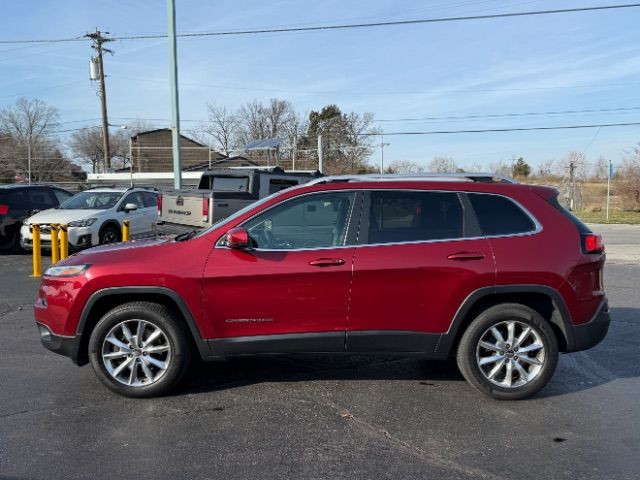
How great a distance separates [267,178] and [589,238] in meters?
6.74

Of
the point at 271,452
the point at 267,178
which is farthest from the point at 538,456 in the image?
the point at 267,178

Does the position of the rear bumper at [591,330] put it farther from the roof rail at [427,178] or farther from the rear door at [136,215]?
the rear door at [136,215]

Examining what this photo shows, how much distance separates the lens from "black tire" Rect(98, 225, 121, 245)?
501 inches

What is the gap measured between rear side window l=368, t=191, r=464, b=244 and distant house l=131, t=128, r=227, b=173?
32.7 metres

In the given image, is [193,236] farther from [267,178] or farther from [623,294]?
[623,294]

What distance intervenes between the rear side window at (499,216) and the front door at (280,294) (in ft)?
3.37

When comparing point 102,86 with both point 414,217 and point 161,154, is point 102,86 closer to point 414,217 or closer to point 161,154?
point 161,154

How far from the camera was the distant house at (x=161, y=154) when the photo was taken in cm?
4119

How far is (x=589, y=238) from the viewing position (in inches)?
174

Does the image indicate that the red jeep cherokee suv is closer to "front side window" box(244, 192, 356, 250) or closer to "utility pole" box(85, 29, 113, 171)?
"front side window" box(244, 192, 356, 250)

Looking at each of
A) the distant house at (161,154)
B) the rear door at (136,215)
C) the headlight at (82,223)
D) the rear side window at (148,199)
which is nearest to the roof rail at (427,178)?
the headlight at (82,223)

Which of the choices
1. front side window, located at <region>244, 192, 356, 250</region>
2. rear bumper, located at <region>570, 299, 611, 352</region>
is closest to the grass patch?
rear bumper, located at <region>570, 299, 611, 352</region>

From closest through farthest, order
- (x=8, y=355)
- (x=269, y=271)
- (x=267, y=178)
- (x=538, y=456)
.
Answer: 1. (x=538, y=456)
2. (x=269, y=271)
3. (x=8, y=355)
4. (x=267, y=178)

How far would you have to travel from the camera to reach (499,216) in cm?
444
